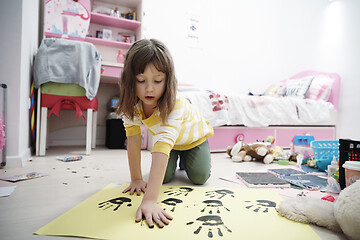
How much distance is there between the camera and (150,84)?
716mm

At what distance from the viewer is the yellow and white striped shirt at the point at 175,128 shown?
752 mm

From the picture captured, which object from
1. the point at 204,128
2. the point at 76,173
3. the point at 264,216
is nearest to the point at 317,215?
the point at 264,216

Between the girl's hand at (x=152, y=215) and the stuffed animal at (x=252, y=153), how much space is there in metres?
1.11

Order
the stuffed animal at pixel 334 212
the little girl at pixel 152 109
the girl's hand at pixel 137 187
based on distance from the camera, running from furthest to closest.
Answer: the girl's hand at pixel 137 187
the little girl at pixel 152 109
the stuffed animal at pixel 334 212

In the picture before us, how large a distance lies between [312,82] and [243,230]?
270cm

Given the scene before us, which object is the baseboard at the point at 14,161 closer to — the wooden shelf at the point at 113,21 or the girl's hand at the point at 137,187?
the girl's hand at the point at 137,187

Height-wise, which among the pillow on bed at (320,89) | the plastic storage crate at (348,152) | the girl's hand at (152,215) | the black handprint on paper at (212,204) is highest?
the pillow on bed at (320,89)

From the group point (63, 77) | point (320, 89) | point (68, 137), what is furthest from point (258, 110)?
point (68, 137)

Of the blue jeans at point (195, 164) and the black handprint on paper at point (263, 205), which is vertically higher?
the blue jeans at point (195, 164)

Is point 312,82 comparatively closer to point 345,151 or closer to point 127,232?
point 345,151

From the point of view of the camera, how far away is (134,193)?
0.87 metres

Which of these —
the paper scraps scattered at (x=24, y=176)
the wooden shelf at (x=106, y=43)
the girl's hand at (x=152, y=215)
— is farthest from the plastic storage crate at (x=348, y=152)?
the wooden shelf at (x=106, y=43)

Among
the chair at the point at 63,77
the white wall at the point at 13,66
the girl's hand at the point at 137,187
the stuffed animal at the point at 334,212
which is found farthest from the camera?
the chair at the point at 63,77

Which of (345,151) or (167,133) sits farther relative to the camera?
(345,151)
